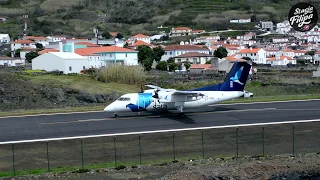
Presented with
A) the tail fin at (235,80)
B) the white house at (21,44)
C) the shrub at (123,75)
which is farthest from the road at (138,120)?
the white house at (21,44)

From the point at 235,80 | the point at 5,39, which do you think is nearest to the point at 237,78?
the point at 235,80

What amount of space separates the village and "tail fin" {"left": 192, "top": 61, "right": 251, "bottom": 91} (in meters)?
38.7

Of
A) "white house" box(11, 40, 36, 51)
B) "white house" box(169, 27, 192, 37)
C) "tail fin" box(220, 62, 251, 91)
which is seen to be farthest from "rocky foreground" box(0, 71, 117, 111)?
"white house" box(169, 27, 192, 37)

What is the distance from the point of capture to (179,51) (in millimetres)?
110562

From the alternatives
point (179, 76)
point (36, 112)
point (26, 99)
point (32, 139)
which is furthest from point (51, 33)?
point (32, 139)

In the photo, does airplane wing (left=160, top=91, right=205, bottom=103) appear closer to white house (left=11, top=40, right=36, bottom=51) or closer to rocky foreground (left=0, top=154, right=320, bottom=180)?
rocky foreground (left=0, top=154, right=320, bottom=180)

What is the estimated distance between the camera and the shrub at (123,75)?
6406 centimetres

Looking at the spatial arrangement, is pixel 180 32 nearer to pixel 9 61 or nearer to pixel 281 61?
pixel 281 61

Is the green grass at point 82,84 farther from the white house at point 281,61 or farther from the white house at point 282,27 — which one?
Answer: the white house at point 282,27

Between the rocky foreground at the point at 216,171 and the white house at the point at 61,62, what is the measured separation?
165ft

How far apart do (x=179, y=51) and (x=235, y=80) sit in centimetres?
7530

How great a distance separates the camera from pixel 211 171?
20.8 metres

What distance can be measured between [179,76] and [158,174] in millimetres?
54286

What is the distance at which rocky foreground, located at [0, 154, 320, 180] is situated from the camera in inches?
801
